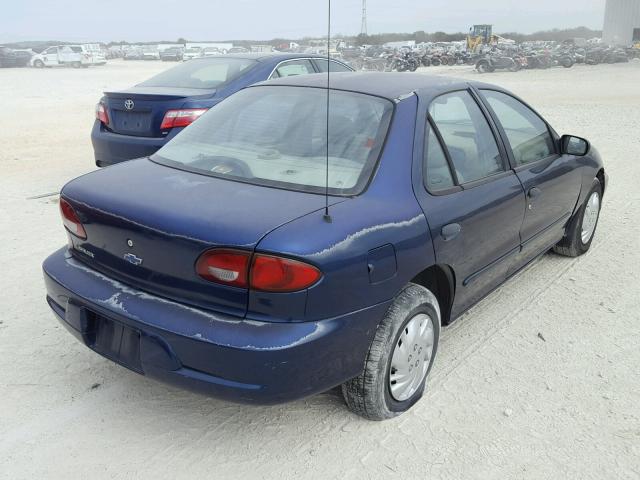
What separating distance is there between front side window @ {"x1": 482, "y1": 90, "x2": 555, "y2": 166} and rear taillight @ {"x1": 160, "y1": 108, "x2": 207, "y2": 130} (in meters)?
3.30

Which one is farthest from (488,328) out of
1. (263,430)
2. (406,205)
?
(263,430)

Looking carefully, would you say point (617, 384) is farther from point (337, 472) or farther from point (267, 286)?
point (267, 286)

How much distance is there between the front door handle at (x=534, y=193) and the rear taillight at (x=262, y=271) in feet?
6.37

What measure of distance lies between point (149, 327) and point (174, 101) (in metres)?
4.28

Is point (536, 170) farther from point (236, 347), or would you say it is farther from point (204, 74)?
point (204, 74)

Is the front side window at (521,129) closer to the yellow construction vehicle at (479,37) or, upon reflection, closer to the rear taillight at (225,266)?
the rear taillight at (225,266)

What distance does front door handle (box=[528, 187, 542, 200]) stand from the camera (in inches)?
151

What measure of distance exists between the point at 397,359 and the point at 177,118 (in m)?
4.24

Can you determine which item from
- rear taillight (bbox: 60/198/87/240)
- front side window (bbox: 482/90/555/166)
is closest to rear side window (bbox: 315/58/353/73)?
front side window (bbox: 482/90/555/166)

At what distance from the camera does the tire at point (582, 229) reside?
4879 millimetres

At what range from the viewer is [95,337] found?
9.14 ft

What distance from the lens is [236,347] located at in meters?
2.38

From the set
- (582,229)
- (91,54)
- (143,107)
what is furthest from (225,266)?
(91,54)

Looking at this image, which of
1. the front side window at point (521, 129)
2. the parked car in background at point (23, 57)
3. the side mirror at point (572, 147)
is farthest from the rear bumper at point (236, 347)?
the parked car in background at point (23, 57)
